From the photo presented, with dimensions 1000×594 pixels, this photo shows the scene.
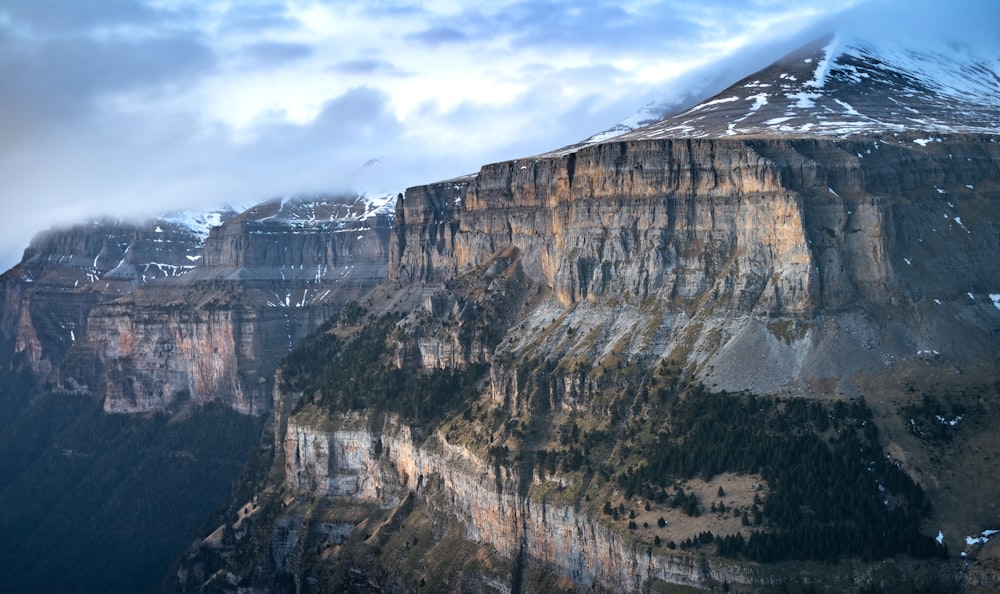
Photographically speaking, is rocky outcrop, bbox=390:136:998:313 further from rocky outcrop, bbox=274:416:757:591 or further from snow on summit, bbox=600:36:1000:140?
rocky outcrop, bbox=274:416:757:591

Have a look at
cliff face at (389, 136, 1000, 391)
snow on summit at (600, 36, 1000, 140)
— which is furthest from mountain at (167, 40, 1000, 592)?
snow on summit at (600, 36, 1000, 140)

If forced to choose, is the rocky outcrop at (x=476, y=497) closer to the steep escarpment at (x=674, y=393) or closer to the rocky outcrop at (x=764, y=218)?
the steep escarpment at (x=674, y=393)

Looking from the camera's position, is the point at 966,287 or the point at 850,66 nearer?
the point at 966,287

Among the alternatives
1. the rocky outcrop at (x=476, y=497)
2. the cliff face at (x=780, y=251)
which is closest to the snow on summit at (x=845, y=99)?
the cliff face at (x=780, y=251)

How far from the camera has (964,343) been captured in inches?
5295

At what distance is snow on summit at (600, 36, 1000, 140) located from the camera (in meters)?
162

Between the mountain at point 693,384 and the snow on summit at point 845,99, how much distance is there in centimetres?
65

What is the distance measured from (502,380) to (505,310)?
16225mm

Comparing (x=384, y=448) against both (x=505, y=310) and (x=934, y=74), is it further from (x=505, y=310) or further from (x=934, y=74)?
(x=934, y=74)

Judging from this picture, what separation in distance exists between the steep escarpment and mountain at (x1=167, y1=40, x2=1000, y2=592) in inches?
10.3

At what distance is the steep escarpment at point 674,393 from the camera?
121 meters

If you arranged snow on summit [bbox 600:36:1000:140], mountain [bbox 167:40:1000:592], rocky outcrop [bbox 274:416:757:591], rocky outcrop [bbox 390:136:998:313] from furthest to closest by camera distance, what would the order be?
snow on summit [bbox 600:36:1000:140] < rocky outcrop [bbox 390:136:998:313] < rocky outcrop [bbox 274:416:757:591] < mountain [bbox 167:40:1000:592]

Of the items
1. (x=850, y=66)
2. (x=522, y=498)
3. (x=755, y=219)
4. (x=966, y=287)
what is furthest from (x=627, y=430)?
(x=850, y=66)

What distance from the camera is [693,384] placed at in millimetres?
137250
